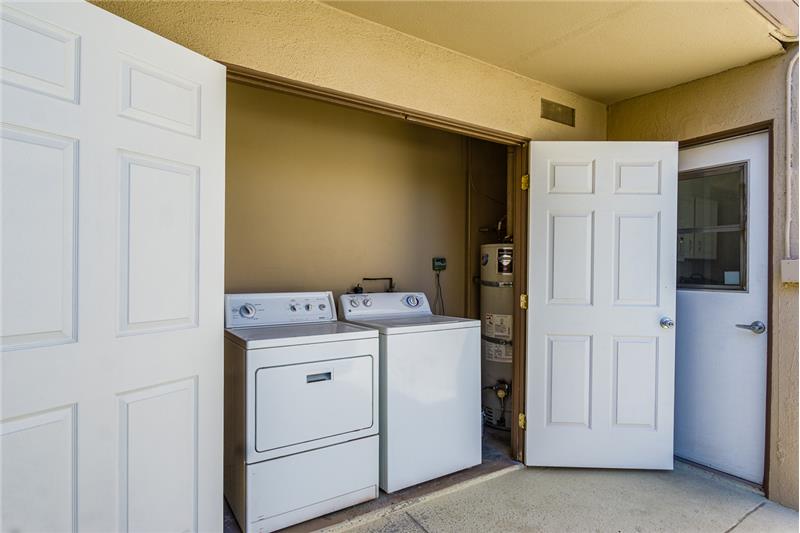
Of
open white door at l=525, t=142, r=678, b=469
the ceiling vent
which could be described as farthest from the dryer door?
the ceiling vent

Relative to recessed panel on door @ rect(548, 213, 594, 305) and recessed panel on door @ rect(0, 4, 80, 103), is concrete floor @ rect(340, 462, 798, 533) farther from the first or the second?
recessed panel on door @ rect(0, 4, 80, 103)

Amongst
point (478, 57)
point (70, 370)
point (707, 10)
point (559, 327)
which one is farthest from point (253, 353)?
point (707, 10)

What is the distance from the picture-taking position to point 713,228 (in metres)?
2.68

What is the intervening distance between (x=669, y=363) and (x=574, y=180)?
1.24 m

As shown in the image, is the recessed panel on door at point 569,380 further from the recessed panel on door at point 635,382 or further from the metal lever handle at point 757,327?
the metal lever handle at point 757,327

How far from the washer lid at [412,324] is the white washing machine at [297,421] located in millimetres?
112

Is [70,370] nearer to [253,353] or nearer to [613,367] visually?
[253,353]

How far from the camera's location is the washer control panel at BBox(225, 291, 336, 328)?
7.80ft

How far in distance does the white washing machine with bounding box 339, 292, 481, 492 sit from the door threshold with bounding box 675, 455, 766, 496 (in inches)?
53.4

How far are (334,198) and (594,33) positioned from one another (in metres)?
1.79

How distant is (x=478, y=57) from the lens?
2.49 meters

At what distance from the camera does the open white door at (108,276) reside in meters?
1.17

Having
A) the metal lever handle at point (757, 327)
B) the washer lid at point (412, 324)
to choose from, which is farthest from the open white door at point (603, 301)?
the washer lid at point (412, 324)

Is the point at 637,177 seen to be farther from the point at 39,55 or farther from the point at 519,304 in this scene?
the point at 39,55
